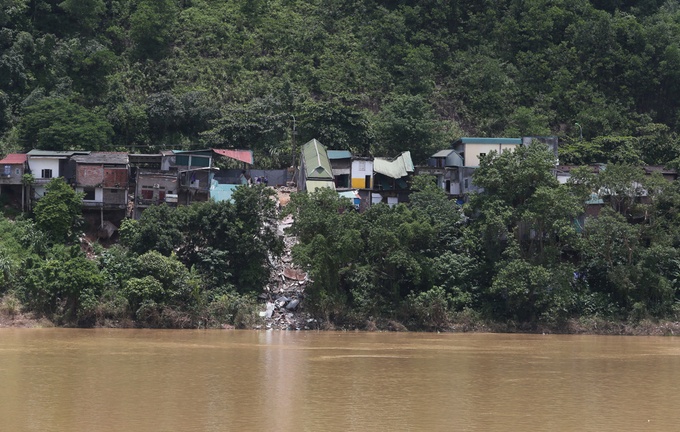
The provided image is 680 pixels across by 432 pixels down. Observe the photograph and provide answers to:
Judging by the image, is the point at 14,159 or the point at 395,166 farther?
the point at 395,166

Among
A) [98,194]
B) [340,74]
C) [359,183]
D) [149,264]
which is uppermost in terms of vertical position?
[340,74]

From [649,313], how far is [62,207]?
2471cm

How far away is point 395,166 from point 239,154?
308 inches

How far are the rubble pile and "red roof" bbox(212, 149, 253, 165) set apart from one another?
5.78m

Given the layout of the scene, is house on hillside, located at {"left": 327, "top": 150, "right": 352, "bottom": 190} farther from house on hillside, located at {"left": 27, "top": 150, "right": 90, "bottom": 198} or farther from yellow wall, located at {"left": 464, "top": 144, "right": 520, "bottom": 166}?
house on hillside, located at {"left": 27, "top": 150, "right": 90, "bottom": 198}

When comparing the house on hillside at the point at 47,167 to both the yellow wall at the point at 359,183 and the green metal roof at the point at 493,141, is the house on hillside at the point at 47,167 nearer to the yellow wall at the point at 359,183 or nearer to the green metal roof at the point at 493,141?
the yellow wall at the point at 359,183

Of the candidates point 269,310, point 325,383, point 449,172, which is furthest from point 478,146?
point 325,383

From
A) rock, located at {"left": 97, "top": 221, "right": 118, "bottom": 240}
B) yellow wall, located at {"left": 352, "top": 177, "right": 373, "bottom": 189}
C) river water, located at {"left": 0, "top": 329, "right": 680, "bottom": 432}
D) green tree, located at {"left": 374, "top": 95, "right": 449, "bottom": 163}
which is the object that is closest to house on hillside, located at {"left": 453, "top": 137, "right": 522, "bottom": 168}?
green tree, located at {"left": 374, "top": 95, "right": 449, "bottom": 163}

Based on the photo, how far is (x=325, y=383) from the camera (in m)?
25.3

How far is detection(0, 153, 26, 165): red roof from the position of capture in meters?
42.5

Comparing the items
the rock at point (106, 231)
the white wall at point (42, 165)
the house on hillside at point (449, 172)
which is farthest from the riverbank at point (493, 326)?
the white wall at point (42, 165)

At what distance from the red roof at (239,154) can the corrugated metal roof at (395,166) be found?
619 cm

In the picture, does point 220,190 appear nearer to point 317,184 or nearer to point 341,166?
point 317,184

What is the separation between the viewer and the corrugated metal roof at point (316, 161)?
44.4 metres
